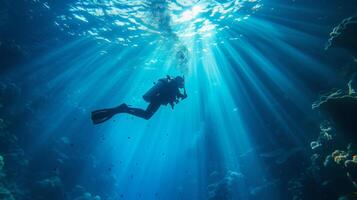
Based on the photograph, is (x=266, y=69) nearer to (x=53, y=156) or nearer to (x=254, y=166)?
(x=254, y=166)

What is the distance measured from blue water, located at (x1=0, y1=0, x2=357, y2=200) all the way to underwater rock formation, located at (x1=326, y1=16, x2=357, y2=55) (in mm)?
5317

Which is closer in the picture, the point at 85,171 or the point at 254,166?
the point at 254,166

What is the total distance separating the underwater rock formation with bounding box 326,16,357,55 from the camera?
33.2 feet

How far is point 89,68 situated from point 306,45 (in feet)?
80.0

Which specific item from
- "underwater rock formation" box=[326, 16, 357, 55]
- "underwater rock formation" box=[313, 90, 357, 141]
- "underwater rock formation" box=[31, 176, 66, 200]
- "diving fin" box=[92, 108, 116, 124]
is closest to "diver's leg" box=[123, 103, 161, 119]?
"diving fin" box=[92, 108, 116, 124]

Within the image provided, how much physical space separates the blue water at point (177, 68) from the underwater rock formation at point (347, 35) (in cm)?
532

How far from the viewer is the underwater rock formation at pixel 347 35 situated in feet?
33.2

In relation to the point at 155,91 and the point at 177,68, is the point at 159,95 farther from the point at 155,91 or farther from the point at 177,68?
the point at 177,68

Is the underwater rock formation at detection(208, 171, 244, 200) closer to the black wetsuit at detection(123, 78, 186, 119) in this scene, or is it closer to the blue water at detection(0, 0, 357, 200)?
the blue water at detection(0, 0, 357, 200)

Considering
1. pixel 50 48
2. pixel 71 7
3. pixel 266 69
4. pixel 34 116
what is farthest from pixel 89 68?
pixel 266 69

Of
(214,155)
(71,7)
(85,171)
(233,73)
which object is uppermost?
(71,7)

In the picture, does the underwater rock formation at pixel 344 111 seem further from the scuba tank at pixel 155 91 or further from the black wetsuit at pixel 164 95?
the scuba tank at pixel 155 91

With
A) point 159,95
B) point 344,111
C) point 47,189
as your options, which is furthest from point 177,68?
point 344,111

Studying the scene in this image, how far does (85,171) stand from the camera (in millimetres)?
24875
